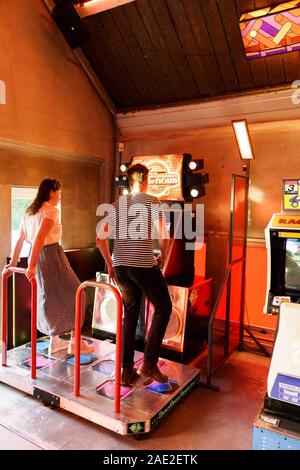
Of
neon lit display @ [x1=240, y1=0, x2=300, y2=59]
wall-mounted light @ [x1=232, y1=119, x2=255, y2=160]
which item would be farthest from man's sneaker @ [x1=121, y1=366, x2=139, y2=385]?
neon lit display @ [x1=240, y1=0, x2=300, y2=59]

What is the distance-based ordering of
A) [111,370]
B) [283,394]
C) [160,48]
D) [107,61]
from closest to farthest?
[283,394] < [111,370] < [160,48] < [107,61]

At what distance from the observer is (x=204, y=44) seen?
417cm

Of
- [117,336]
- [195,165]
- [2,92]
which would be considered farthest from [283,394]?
[2,92]

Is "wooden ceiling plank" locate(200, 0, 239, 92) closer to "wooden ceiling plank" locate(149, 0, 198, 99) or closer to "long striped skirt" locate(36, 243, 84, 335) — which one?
"wooden ceiling plank" locate(149, 0, 198, 99)

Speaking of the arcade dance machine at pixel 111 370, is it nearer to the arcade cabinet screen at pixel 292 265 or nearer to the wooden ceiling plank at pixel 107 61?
the arcade cabinet screen at pixel 292 265

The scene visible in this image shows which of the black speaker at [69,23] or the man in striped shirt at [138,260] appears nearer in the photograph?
the man in striped shirt at [138,260]

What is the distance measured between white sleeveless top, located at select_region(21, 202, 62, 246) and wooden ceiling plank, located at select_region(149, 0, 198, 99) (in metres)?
2.56

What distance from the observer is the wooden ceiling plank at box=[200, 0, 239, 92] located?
381cm

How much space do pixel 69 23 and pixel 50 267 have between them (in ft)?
9.72

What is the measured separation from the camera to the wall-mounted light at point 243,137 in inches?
149

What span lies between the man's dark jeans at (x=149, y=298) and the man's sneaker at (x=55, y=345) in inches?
38.6

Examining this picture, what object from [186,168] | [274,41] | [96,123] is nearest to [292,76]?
[274,41]

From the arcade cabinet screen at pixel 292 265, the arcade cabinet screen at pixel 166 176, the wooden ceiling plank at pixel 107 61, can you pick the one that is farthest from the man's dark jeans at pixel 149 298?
the wooden ceiling plank at pixel 107 61

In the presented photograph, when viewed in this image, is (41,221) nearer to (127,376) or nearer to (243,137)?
(127,376)
